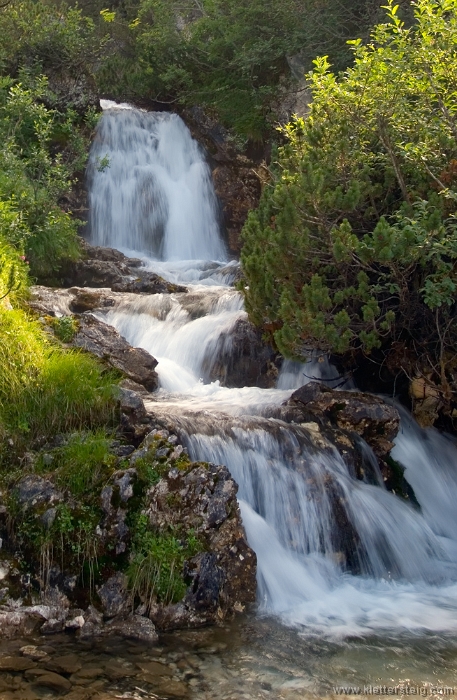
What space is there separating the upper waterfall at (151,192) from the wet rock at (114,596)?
12.1 meters

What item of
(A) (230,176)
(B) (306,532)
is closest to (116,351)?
(B) (306,532)

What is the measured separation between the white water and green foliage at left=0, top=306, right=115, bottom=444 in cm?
88

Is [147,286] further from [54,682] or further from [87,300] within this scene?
[54,682]

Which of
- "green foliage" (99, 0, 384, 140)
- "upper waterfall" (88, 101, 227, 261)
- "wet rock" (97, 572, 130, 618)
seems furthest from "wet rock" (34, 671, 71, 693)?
"green foliage" (99, 0, 384, 140)

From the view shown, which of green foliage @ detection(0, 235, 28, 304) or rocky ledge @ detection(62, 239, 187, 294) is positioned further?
rocky ledge @ detection(62, 239, 187, 294)

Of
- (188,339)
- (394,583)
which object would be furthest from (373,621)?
(188,339)

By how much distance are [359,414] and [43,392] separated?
11.9ft

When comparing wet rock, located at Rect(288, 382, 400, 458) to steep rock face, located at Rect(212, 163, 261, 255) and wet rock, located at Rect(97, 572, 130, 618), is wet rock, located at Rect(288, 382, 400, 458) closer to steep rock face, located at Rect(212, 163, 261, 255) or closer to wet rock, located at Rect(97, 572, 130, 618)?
wet rock, located at Rect(97, 572, 130, 618)

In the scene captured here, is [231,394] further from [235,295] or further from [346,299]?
[235,295]

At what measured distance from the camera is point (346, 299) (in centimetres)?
778

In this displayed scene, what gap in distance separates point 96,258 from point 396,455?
8371 millimetres

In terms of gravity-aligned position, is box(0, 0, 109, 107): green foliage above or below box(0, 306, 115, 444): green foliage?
above

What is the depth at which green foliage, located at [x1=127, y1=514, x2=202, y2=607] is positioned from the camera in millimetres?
4949

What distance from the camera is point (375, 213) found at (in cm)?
818
